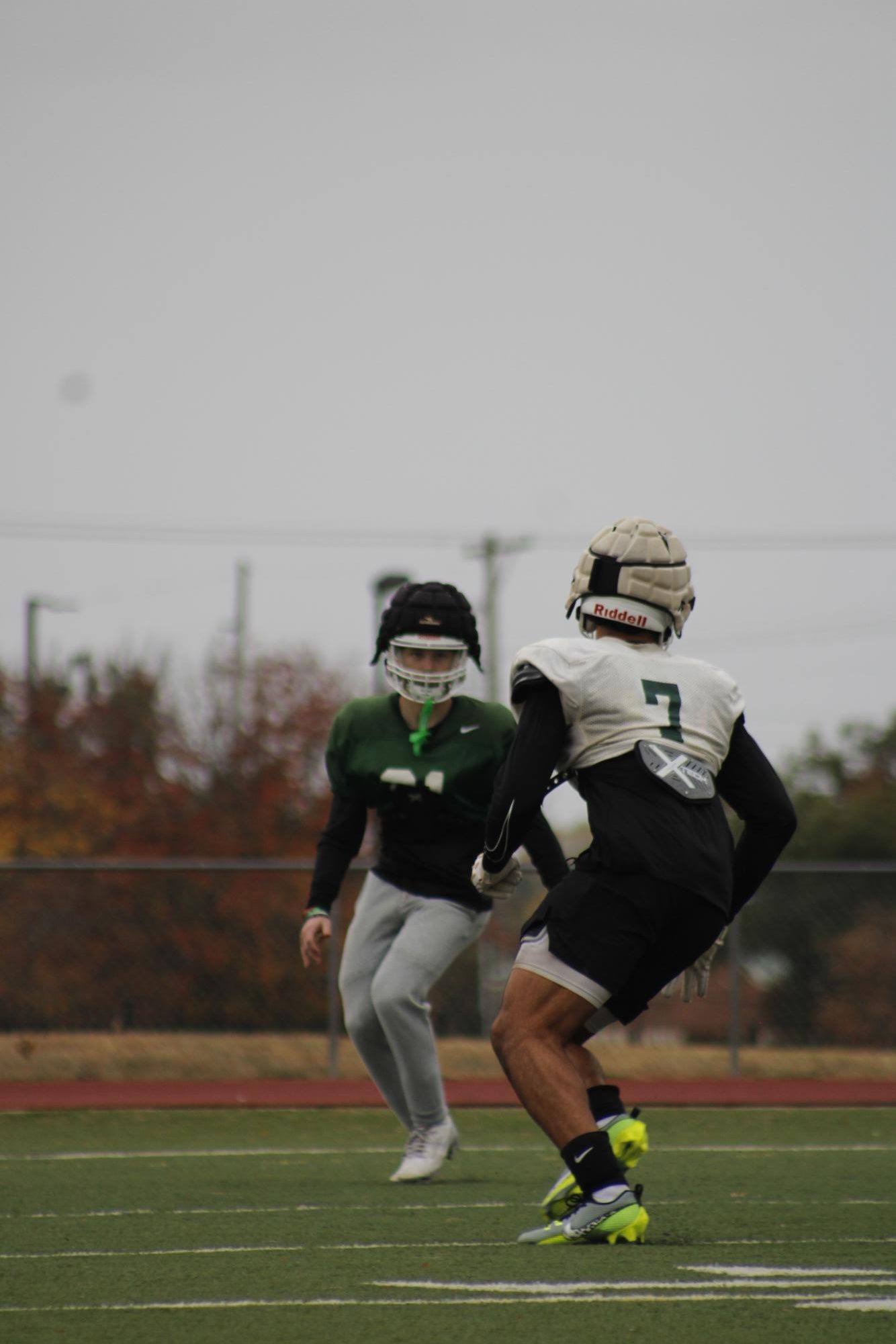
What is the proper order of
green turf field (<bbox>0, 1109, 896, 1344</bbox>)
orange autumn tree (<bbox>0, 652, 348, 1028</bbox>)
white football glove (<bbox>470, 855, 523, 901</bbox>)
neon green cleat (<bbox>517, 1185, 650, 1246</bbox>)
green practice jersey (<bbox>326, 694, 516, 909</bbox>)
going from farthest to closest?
orange autumn tree (<bbox>0, 652, 348, 1028</bbox>)
green practice jersey (<bbox>326, 694, 516, 909</bbox>)
white football glove (<bbox>470, 855, 523, 901</bbox>)
neon green cleat (<bbox>517, 1185, 650, 1246</bbox>)
green turf field (<bbox>0, 1109, 896, 1344</bbox>)

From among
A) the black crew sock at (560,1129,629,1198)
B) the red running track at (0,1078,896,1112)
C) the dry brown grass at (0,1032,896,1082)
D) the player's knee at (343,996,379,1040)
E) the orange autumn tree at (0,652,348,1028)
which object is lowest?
the orange autumn tree at (0,652,348,1028)

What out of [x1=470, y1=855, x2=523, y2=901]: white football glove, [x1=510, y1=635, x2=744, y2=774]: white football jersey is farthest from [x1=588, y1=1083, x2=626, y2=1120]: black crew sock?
[x1=510, y1=635, x2=744, y2=774]: white football jersey

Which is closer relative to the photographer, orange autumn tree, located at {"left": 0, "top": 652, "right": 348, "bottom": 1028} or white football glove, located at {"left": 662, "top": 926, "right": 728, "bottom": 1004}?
white football glove, located at {"left": 662, "top": 926, "right": 728, "bottom": 1004}

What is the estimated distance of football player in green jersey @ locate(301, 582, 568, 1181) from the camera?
7758 millimetres

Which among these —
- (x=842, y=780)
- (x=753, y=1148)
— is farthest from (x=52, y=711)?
(x=753, y=1148)

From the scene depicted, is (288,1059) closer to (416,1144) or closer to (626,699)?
(416,1144)

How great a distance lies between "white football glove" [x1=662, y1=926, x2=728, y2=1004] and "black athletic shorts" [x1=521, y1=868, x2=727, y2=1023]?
16 centimetres

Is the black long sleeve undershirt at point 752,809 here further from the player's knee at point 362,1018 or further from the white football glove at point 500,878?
the player's knee at point 362,1018

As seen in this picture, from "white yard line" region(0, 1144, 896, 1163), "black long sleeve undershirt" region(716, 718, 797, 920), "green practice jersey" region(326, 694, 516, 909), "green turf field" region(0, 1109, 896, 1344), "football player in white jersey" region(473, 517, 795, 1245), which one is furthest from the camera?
"white yard line" region(0, 1144, 896, 1163)

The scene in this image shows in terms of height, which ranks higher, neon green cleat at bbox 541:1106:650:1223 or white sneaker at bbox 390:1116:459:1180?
neon green cleat at bbox 541:1106:650:1223

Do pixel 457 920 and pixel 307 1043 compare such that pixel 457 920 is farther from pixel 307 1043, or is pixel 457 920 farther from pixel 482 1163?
pixel 307 1043

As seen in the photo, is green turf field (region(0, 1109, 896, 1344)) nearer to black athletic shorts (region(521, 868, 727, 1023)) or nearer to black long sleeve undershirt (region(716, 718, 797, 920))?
black athletic shorts (region(521, 868, 727, 1023))

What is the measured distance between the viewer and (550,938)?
Answer: 18.0ft

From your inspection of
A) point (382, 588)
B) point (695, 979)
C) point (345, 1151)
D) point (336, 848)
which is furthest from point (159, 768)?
point (695, 979)
